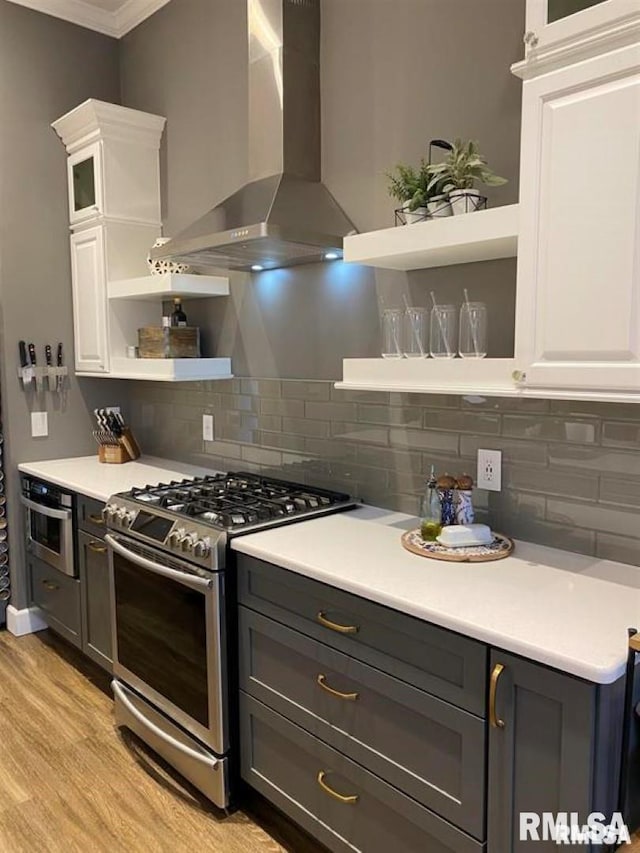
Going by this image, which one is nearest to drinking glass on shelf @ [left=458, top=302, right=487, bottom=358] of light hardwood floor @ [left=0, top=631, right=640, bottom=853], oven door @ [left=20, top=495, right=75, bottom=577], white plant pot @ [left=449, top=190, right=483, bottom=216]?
white plant pot @ [left=449, top=190, right=483, bottom=216]

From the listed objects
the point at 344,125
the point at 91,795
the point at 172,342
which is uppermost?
the point at 344,125

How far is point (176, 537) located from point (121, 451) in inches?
59.8

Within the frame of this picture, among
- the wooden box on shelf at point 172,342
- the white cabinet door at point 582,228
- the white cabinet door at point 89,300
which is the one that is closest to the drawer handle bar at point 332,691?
the white cabinet door at point 582,228

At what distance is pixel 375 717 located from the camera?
5.57ft

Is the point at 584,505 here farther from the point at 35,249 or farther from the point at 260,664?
the point at 35,249

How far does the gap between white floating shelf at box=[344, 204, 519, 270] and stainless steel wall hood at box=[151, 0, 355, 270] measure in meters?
0.32

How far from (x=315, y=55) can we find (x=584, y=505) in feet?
6.49

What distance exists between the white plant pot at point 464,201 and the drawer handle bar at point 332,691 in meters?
1.36

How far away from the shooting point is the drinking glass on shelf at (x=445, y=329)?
6.53 feet

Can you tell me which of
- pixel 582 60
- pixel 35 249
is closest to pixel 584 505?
pixel 582 60

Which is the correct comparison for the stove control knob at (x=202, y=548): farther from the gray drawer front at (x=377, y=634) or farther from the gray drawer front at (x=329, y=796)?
the gray drawer front at (x=329, y=796)

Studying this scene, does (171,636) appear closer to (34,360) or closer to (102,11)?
(34,360)

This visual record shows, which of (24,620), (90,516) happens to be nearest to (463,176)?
(90,516)

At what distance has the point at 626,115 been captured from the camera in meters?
1.43
